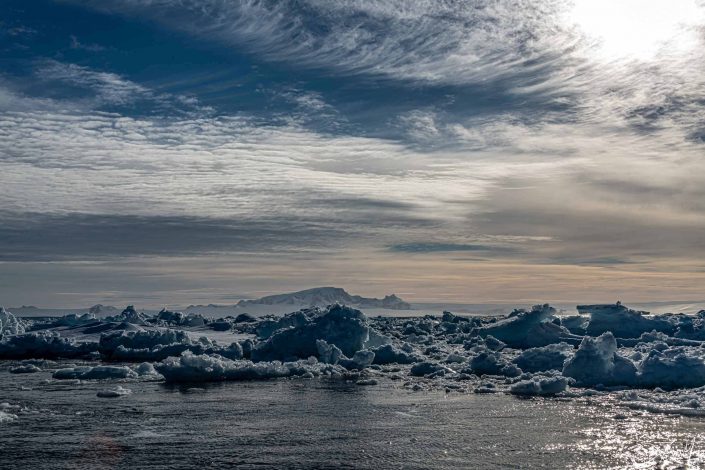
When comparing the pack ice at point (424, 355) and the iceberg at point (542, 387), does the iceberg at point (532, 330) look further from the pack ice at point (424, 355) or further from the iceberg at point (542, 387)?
the iceberg at point (542, 387)

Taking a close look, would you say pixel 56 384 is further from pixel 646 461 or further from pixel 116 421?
pixel 646 461

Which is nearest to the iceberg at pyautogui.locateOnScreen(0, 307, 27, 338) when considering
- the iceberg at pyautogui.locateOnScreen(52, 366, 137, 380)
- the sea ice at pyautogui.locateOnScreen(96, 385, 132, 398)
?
the iceberg at pyautogui.locateOnScreen(52, 366, 137, 380)

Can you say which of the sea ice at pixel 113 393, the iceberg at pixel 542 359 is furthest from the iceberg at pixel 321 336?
the sea ice at pixel 113 393

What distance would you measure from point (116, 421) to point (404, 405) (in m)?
10.5

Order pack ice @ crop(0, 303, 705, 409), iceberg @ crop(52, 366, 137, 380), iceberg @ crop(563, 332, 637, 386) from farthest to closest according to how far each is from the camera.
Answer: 1. iceberg @ crop(52, 366, 137, 380)
2. iceberg @ crop(563, 332, 637, 386)
3. pack ice @ crop(0, 303, 705, 409)

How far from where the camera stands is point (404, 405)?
87.9 ft

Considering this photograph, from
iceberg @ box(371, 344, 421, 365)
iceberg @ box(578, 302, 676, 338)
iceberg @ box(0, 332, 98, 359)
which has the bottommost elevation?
iceberg @ box(0, 332, 98, 359)

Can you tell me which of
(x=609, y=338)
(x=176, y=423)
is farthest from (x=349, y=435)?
(x=609, y=338)

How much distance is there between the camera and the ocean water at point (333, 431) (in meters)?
17.7

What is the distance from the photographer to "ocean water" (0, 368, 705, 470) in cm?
1772

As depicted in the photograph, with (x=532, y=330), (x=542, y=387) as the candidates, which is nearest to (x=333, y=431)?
(x=542, y=387)

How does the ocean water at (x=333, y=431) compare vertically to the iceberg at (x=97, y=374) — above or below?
above

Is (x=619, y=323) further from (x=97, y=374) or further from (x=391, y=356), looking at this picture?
(x=97, y=374)

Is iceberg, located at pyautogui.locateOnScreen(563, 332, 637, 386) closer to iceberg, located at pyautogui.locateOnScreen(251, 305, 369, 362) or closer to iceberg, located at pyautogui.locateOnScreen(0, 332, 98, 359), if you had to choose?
iceberg, located at pyautogui.locateOnScreen(251, 305, 369, 362)
